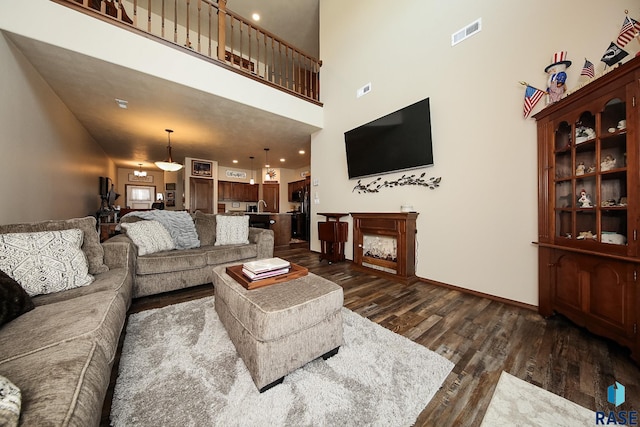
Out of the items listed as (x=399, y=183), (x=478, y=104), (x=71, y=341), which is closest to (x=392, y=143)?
(x=399, y=183)

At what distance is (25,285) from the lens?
4.12 feet

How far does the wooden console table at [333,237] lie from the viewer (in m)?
3.73

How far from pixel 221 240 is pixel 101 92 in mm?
2677

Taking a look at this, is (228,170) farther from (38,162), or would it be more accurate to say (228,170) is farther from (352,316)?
(352,316)

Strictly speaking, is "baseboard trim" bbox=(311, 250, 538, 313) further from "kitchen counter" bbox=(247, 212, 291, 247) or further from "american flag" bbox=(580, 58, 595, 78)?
"kitchen counter" bbox=(247, 212, 291, 247)

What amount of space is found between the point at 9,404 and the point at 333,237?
336cm

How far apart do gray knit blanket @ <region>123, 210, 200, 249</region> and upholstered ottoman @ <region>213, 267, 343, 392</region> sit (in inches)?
64.0

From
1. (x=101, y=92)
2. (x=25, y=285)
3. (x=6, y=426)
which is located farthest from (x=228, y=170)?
(x=6, y=426)

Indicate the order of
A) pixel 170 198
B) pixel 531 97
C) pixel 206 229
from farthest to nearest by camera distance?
pixel 170 198 → pixel 206 229 → pixel 531 97

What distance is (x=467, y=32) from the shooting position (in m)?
2.46

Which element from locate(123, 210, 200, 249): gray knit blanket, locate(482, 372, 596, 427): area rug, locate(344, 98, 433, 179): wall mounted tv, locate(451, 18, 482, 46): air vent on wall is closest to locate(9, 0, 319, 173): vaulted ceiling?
locate(344, 98, 433, 179): wall mounted tv

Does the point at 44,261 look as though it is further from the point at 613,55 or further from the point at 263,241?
the point at 613,55

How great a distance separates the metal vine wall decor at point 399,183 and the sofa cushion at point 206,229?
231cm

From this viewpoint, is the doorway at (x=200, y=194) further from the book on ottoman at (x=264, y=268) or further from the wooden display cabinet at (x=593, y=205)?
the wooden display cabinet at (x=593, y=205)
